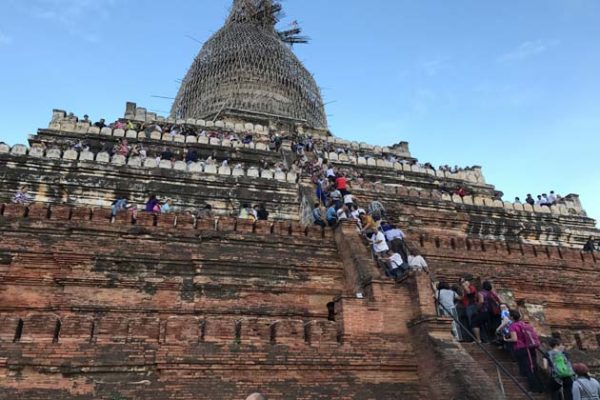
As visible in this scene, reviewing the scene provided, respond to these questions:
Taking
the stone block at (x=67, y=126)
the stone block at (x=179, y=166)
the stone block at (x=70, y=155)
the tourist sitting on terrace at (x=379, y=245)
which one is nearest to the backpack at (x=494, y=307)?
the tourist sitting on terrace at (x=379, y=245)

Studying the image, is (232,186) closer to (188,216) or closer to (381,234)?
(188,216)

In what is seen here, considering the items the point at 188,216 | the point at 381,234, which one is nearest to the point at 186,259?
the point at 188,216

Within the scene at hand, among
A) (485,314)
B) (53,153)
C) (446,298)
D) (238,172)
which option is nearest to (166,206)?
(238,172)

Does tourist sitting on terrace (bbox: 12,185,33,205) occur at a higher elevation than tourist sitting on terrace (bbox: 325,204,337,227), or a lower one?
higher

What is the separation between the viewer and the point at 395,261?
32.3ft

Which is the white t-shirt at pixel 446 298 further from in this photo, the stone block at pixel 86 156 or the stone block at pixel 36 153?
the stone block at pixel 36 153

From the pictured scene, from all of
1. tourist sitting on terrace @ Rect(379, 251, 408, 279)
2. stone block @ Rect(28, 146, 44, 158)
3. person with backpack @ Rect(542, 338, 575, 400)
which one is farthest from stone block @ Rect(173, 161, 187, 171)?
person with backpack @ Rect(542, 338, 575, 400)

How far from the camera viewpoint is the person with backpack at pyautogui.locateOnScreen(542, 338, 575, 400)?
7.34 meters

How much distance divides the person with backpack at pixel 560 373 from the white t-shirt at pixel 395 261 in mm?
2904

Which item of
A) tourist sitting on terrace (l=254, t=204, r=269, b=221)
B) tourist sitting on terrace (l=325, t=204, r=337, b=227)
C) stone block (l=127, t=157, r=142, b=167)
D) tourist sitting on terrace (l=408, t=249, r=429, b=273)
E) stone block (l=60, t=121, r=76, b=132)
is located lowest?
tourist sitting on terrace (l=408, t=249, r=429, b=273)

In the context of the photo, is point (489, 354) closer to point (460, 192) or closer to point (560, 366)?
point (560, 366)

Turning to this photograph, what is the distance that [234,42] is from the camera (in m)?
32.2

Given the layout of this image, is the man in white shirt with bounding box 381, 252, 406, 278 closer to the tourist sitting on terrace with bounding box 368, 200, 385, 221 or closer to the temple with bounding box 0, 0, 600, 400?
the temple with bounding box 0, 0, 600, 400

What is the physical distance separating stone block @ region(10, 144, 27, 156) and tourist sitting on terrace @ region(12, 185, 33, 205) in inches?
48.8
